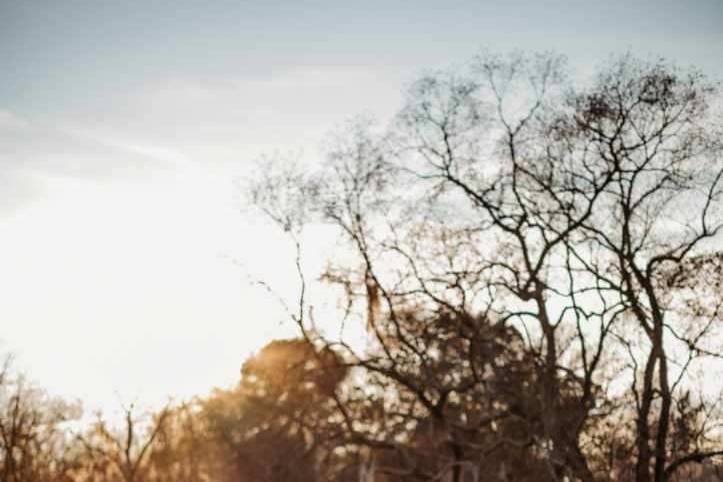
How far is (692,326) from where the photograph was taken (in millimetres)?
13352

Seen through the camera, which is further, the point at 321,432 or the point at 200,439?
the point at 200,439

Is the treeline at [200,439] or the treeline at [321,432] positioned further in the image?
the treeline at [200,439]

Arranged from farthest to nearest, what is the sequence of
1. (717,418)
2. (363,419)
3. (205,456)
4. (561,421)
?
(205,456)
(363,419)
(717,418)
(561,421)

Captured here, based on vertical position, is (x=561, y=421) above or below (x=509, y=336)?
below

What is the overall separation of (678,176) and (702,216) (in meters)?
1.01

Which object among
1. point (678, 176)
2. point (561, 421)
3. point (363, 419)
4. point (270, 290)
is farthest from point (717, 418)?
point (270, 290)

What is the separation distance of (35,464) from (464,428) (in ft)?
86.8

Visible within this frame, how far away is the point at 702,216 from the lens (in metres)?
13.2

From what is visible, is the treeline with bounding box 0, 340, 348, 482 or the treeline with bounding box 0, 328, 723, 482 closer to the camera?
the treeline with bounding box 0, 328, 723, 482

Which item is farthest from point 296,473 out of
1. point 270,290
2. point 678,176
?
point 678,176

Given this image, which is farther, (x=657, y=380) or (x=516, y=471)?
(x=516, y=471)

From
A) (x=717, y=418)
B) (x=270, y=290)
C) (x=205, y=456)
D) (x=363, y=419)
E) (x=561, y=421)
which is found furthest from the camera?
(x=205, y=456)

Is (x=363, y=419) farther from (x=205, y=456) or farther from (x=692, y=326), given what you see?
(x=205, y=456)

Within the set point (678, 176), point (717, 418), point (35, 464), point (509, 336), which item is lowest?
point (35, 464)
